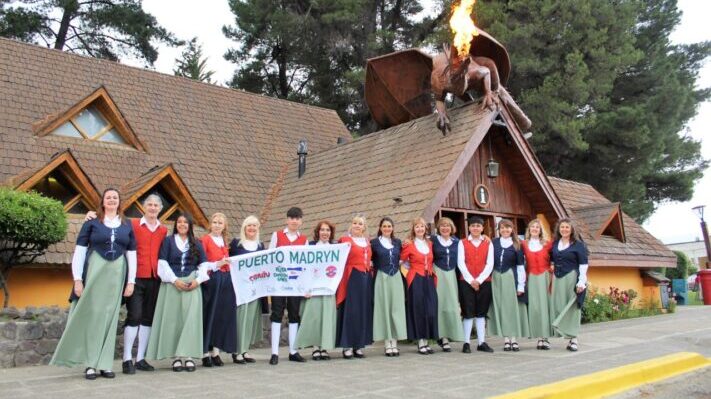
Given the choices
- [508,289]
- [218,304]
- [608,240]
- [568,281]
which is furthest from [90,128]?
[608,240]

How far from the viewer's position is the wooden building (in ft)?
34.9

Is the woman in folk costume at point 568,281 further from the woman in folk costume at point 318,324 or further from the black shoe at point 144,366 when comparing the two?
the black shoe at point 144,366

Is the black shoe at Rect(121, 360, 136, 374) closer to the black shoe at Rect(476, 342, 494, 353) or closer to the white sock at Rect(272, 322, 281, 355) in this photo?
the white sock at Rect(272, 322, 281, 355)

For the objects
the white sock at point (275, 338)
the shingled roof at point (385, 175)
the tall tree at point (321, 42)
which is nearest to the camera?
the white sock at point (275, 338)

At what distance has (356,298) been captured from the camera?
7387mm

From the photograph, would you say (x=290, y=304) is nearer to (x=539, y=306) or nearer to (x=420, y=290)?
(x=420, y=290)

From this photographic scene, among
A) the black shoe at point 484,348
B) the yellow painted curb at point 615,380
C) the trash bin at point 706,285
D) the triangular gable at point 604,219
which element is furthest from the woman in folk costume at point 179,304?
the trash bin at point 706,285

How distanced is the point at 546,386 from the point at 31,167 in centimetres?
992

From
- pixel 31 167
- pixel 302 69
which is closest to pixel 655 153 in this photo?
pixel 302 69

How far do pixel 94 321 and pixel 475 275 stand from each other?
4.61 meters

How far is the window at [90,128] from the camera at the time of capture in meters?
12.6

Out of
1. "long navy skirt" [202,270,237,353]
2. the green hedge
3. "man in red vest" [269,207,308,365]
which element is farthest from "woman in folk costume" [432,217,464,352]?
the green hedge

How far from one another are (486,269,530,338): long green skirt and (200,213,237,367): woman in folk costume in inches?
133

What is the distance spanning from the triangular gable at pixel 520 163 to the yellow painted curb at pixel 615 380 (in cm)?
453
